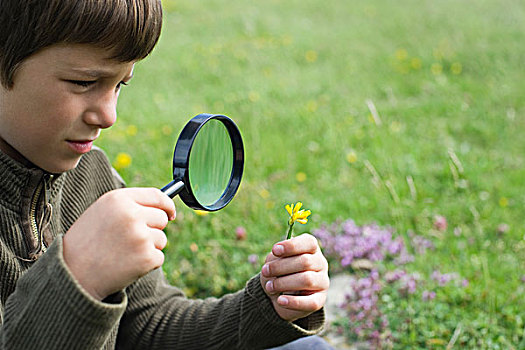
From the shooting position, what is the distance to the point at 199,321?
200 centimetres

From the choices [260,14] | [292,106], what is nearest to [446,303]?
[292,106]

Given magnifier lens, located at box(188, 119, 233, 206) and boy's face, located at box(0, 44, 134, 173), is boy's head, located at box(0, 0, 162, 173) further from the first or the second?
magnifier lens, located at box(188, 119, 233, 206)

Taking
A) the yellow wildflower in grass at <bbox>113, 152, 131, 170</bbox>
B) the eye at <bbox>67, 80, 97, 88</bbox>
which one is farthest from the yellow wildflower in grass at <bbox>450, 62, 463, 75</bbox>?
the eye at <bbox>67, 80, 97, 88</bbox>

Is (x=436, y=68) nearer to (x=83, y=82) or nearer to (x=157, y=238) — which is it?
(x=83, y=82)

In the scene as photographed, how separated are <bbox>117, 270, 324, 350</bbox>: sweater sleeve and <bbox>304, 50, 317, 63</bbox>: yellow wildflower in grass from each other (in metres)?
5.09

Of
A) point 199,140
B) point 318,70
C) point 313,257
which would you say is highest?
point 199,140

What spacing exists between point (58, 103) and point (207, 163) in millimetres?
366

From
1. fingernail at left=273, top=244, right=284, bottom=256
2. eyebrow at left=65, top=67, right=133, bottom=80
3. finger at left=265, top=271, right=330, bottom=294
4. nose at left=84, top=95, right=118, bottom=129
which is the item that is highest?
eyebrow at left=65, top=67, right=133, bottom=80

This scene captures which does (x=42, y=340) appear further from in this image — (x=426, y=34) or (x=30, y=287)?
(x=426, y=34)

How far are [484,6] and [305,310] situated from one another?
8370mm

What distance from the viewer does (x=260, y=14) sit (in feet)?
28.9

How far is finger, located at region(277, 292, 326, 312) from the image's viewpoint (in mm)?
1629

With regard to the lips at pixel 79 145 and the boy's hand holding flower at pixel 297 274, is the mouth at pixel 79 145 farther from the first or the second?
the boy's hand holding flower at pixel 297 274

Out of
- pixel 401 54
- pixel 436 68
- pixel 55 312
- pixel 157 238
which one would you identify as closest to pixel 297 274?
pixel 157 238
